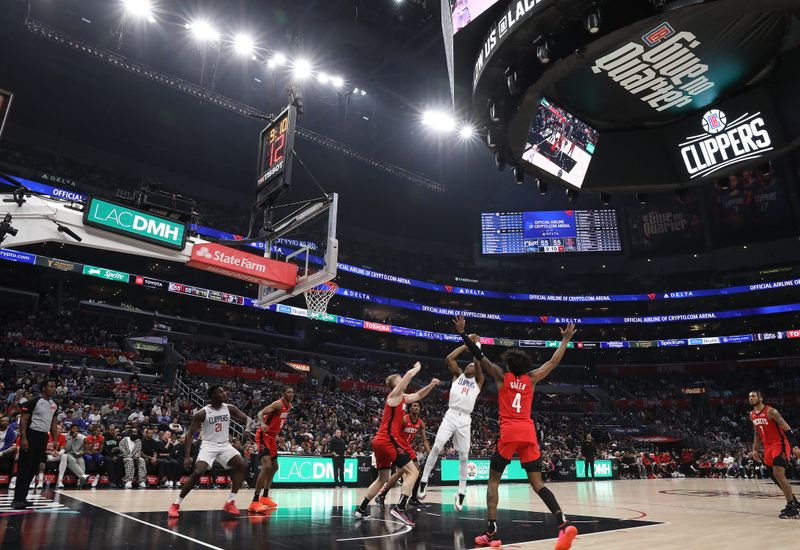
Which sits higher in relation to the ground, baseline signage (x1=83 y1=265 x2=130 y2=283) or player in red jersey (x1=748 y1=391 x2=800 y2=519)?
baseline signage (x1=83 y1=265 x2=130 y2=283)

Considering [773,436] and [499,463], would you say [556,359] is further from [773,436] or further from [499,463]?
[773,436]

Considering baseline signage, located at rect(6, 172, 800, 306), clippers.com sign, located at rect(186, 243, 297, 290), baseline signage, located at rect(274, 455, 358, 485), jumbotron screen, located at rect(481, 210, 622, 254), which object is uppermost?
jumbotron screen, located at rect(481, 210, 622, 254)

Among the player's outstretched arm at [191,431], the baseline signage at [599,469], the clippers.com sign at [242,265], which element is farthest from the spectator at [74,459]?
the baseline signage at [599,469]

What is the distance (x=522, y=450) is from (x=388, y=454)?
2.98 meters

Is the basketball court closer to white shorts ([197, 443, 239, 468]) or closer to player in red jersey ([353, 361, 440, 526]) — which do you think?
player in red jersey ([353, 361, 440, 526])

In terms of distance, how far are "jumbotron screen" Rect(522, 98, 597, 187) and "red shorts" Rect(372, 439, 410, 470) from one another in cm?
637

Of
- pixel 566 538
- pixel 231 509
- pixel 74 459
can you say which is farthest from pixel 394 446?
pixel 74 459

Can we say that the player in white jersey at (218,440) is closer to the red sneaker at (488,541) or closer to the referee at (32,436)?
the referee at (32,436)

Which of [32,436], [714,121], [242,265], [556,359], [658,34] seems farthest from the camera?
[242,265]

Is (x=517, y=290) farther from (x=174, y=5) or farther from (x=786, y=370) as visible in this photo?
(x=174, y=5)

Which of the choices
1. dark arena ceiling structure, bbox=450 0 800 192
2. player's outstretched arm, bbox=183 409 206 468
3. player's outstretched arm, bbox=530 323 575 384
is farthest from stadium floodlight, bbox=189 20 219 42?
player's outstretched arm, bbox=530 323 575 384

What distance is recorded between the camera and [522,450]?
5.46 metres

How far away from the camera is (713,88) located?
973cm

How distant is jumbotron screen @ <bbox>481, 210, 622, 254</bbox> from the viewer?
1797 inches
